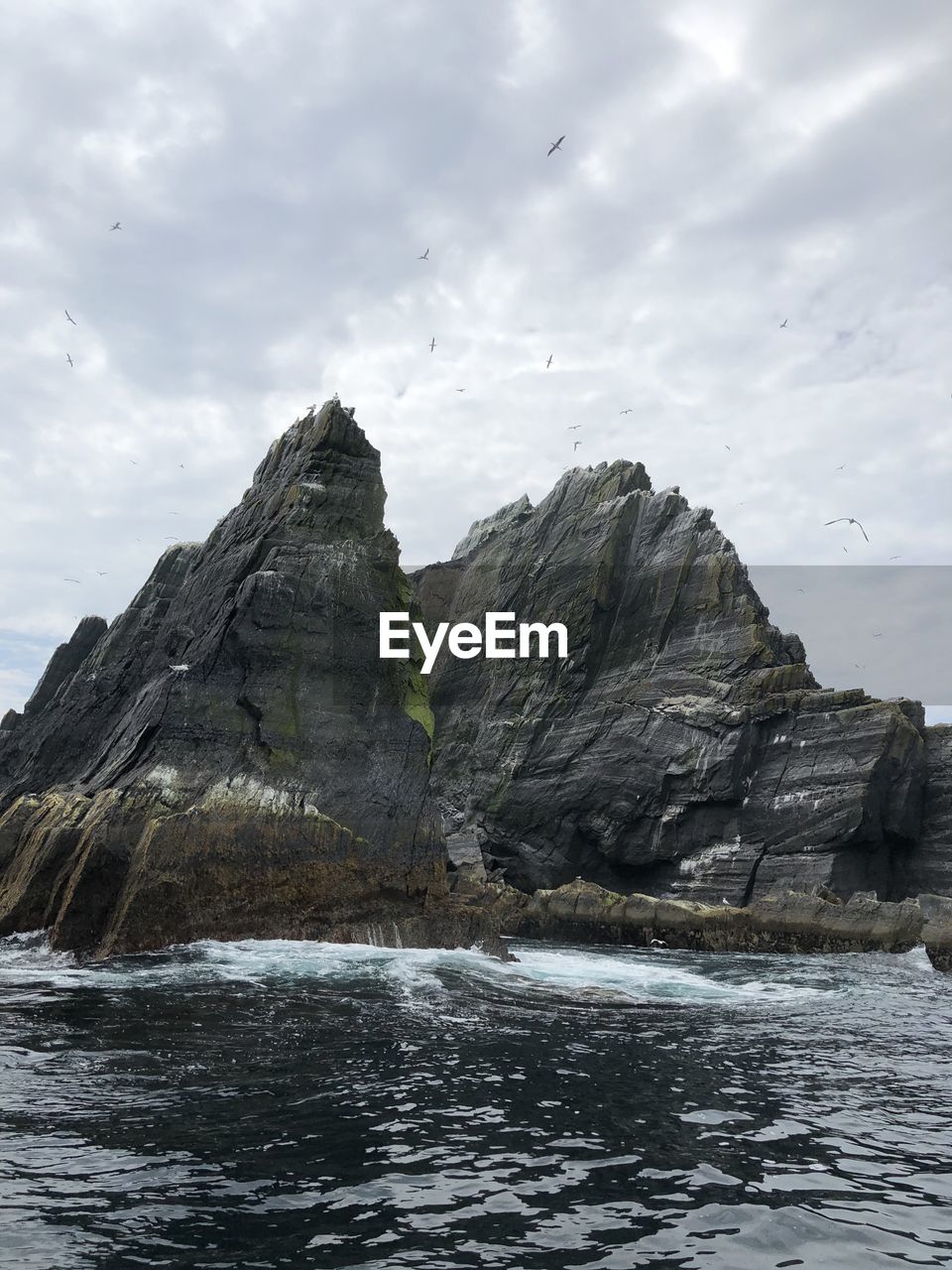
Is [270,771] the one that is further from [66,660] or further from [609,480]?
[609,480]

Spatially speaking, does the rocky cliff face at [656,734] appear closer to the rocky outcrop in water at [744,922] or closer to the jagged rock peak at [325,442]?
the rocky outcrop in water at [744,922]

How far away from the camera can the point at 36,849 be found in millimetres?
25172

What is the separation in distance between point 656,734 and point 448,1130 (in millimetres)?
46900

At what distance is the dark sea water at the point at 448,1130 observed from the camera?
25.1ft

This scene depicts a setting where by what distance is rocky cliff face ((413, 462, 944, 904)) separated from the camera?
4919 cm

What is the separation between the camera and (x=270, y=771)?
2755cm

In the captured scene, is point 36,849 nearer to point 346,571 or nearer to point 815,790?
point 346,571

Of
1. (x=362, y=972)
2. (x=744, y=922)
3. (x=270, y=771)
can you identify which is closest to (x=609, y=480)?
(x=744, y=922)

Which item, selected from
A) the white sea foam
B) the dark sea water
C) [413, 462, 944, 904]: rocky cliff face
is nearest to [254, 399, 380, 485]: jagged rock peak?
the white sea foam

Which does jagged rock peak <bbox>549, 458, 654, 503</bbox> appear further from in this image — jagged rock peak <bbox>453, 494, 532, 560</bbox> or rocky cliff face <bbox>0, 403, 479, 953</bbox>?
rocky cliff face <bbox>0, 403, 479, 953</bbox>

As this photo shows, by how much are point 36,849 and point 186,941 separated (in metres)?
4.73

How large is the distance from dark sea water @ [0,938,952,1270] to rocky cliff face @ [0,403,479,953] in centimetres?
415

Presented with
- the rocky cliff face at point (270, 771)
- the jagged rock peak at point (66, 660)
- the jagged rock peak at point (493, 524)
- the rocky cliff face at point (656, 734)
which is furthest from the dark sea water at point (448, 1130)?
the jagged rock peak at point (493, 524)

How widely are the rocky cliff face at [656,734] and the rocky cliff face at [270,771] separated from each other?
2535 cm
